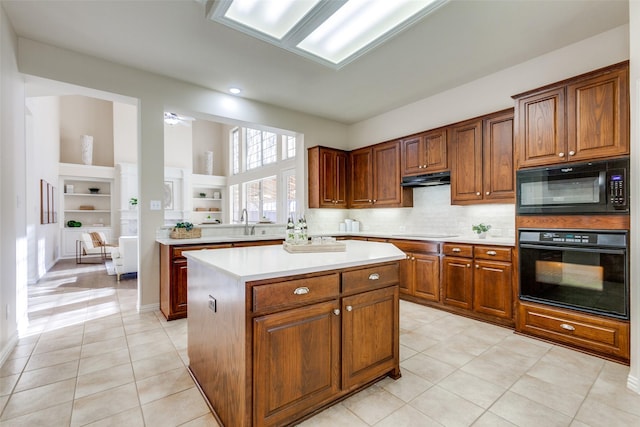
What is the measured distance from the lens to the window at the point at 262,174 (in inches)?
281

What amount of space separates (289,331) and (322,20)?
2329 mm

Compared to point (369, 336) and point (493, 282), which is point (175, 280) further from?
point (493, 282)

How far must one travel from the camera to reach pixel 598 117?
8.02ft

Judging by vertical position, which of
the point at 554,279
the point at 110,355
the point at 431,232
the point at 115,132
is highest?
the point at 115,132

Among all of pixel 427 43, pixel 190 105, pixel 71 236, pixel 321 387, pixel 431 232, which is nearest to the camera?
pixel 321 387

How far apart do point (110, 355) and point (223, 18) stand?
9.64ft

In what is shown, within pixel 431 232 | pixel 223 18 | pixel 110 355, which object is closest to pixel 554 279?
pixel 431 232

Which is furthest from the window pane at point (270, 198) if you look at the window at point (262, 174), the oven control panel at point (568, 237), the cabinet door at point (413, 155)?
the oven control panel at point (568, 237)

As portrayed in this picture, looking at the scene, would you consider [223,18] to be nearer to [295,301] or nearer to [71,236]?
[295,301]

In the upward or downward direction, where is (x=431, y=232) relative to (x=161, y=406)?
upward

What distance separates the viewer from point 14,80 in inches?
109

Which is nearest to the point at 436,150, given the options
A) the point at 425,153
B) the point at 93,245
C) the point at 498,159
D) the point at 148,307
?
the point at 425,153

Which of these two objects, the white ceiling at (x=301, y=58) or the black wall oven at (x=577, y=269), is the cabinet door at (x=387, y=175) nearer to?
the white ceiling at (x=301, y=58)

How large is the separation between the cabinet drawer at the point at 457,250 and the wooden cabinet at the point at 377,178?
1123 mm
